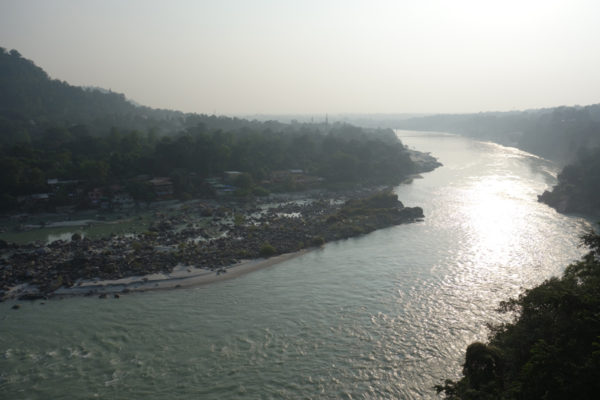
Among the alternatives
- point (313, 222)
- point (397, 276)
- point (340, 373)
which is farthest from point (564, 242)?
point (340, 373)

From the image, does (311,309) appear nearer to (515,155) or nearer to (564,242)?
(564,242)

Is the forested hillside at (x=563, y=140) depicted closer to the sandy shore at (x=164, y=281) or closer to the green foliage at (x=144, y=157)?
the green foliage at (x=144, y=157)

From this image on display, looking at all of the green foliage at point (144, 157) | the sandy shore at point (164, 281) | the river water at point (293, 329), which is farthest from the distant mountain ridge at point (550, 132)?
the sandy shore at point (164, 281)

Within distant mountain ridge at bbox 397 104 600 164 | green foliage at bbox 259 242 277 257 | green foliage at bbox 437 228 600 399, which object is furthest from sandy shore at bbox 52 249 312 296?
distant mountain ridge at bbox 397 104 600 164

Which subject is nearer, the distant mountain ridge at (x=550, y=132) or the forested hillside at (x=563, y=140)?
the forested hillside at (x=563, y=140)

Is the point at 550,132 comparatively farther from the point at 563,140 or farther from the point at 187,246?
the point at 187,246

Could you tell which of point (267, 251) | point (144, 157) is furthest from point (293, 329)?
point (144, 157)
